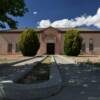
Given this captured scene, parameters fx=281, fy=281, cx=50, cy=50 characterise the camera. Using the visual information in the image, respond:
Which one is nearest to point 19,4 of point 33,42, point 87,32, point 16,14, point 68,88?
point 16,14

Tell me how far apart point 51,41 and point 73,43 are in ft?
59.4

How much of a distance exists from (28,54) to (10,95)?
1672 inches

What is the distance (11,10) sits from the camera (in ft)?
71.8

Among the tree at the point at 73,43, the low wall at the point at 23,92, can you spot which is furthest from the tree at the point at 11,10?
the tree at the point at 73,43

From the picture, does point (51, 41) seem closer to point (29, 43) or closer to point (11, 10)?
point (29, 43)

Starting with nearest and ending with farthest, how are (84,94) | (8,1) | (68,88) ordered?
(84,94) → (68,88) → (8,1)

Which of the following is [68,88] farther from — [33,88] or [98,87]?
[33,88]

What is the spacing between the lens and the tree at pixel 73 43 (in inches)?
1944

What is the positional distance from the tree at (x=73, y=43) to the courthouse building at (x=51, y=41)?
1531 cm

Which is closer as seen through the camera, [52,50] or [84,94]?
[84,94]

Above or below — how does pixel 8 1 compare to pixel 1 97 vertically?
above

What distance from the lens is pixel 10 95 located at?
30.0 ft

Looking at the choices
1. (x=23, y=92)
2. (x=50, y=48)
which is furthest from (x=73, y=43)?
(x=23, y=92)

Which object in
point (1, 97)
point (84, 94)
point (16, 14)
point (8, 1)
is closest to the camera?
point (1, 97)
